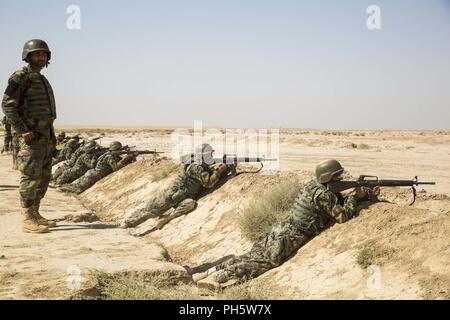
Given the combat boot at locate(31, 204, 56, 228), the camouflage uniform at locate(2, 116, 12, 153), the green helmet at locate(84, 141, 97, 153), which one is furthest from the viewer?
the green helmet at locate(84, 141, 97, 153)

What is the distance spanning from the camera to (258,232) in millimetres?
6738

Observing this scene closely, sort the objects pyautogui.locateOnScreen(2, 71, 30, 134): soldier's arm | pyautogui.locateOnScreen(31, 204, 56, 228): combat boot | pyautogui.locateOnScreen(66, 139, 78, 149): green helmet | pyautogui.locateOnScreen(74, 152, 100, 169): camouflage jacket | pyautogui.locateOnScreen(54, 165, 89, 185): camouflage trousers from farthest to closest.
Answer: pyautogui.locateOnScreen(66, 139, 78, 149): green helmet
pyautogui.locateOnScreen(54, 165, 89, 185): camouflage trousers
pyautogui.locateOnScreen(74, 152, 100, 169): camouflage jacket
pyautogui.locateOnScreen(31, 204, 56, 228): combat boot
pyautogui.locateOnScreen(2, 71, 30, 134): soldier's arm

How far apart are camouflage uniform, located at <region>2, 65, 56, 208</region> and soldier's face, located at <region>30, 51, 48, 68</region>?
4.7 inches

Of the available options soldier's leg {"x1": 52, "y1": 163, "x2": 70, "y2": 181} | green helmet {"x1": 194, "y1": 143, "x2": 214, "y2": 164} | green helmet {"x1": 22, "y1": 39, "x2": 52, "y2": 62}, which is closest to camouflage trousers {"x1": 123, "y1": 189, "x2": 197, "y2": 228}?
green helmet {"x1": 194, "y1": 143, "x2": 214, "y2": 164}

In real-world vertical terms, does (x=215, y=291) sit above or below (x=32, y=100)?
below

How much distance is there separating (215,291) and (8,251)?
109 inches

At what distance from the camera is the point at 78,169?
15.6 m

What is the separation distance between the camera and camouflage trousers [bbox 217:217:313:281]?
18.8ft

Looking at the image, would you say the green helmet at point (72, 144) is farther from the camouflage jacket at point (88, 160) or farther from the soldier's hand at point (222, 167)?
the soldier's hand at point (222, 167)

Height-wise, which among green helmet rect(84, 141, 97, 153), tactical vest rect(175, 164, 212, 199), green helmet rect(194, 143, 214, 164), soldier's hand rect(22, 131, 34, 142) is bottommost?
tactical vest rect(175, 164, 212, 199)

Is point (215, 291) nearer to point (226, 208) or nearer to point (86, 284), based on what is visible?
point (86, 284)

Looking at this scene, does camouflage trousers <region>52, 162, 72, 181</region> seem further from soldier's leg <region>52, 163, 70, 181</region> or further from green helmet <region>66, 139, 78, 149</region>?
green helmet <region>66, 139, 78, 149</region>

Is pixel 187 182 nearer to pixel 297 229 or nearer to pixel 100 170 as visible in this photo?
pixel 297 229
